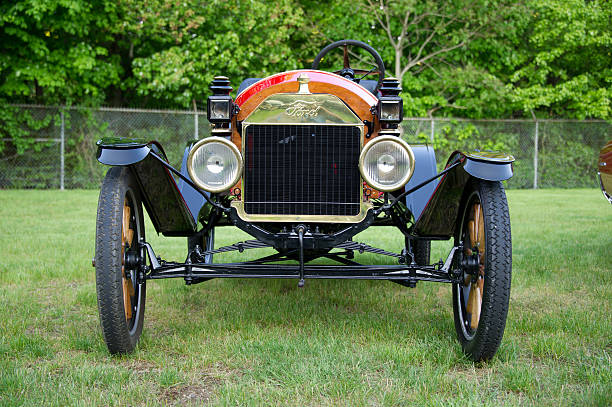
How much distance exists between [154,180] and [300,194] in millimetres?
791

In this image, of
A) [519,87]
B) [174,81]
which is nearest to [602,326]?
[174,81]

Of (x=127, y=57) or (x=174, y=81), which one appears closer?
(x=174, y=81)

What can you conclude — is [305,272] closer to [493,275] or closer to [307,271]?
[307,271]

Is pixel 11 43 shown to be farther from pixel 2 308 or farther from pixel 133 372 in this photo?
pixel 133 372

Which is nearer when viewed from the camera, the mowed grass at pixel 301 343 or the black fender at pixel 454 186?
the mowed grass at pixel 301 343

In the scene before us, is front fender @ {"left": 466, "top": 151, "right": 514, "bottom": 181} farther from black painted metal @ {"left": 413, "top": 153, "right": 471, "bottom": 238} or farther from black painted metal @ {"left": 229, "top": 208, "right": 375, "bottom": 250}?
black painted metal @ {"left": 229, "top": 208, "right": 375, "bottom": 250}

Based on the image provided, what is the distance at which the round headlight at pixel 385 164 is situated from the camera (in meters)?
2.91

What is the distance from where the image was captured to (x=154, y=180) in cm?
298

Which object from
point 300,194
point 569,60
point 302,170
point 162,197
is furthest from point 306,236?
point 569,60

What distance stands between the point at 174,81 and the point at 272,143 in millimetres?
10914

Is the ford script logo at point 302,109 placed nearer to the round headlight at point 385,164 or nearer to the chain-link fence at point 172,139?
the round headlight at point 385,164

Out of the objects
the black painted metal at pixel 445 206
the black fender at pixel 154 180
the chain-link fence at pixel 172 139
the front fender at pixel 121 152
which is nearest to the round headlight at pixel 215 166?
the black fender at pixel 154 180

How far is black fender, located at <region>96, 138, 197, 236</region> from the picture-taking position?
2.77 metres

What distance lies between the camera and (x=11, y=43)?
1298 centimetres
